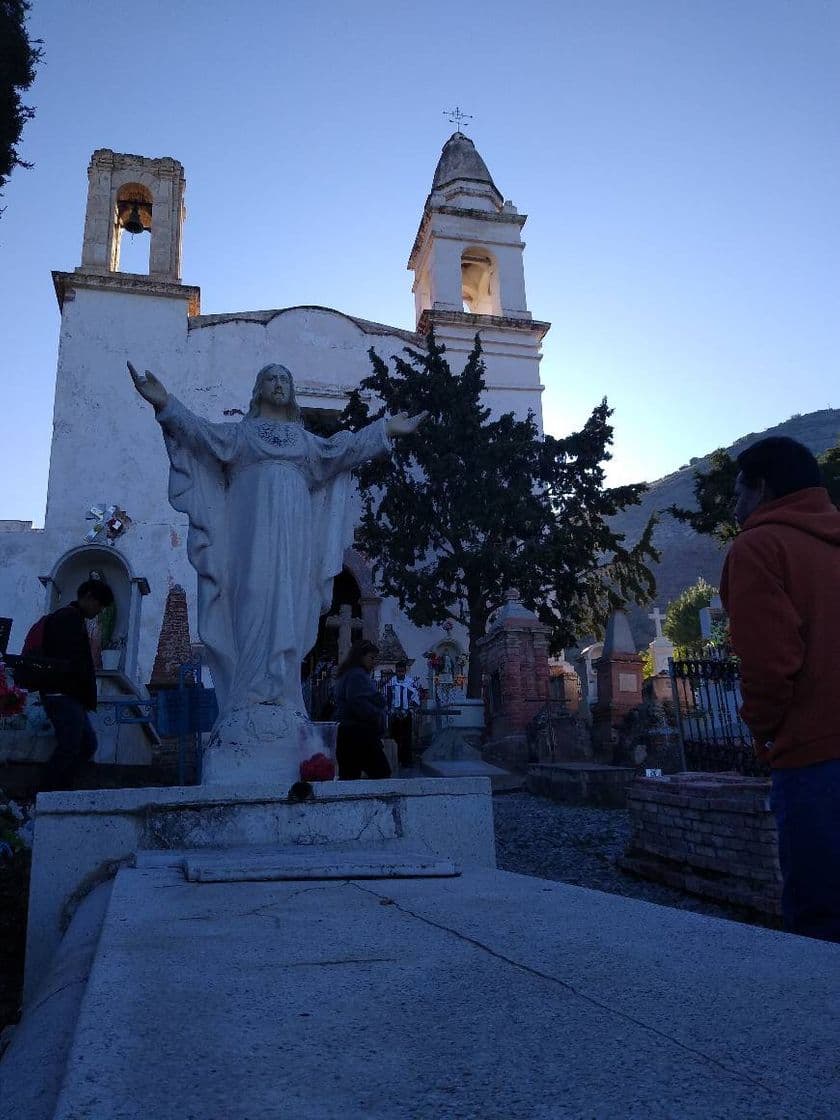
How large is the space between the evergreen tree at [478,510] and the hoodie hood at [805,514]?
46.4ft

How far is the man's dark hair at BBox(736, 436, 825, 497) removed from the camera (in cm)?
267

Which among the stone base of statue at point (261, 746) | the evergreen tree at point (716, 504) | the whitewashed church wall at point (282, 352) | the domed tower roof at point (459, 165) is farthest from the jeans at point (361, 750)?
the domed tower roof at point (459, 165)

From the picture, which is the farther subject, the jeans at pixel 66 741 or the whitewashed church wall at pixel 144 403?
the whitewashed church wall at pixel 144 403

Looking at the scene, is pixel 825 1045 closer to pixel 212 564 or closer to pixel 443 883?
pixel 443 883

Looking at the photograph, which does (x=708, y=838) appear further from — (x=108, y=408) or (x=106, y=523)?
(x=108, y=408)

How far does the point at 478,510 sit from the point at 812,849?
49.7 ft

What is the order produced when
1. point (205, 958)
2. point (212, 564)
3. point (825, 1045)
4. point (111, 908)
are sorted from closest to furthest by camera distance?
point (825, 1045) → point (205, 958) → point (111, 908) → point (212, 564)

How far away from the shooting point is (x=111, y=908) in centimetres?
207

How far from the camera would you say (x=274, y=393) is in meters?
5.09

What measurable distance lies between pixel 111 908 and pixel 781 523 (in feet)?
6.99

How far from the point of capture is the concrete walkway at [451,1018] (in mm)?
951

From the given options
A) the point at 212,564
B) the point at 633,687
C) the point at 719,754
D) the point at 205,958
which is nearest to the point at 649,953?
the point at 205,958

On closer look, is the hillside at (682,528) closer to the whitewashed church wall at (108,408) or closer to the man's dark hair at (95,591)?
the whitewashed church wall at (108,408)

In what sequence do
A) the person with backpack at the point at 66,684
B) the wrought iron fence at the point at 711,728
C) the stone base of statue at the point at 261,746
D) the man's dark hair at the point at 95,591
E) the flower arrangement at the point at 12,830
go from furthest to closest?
the wrought iron fence at the point at 711,728
the man's dark hair at the point at 95,591
the person with backpack at the point at 66,684
the flower arrangement at the point at 12,830
the stone base of statue at the point at 261,746
